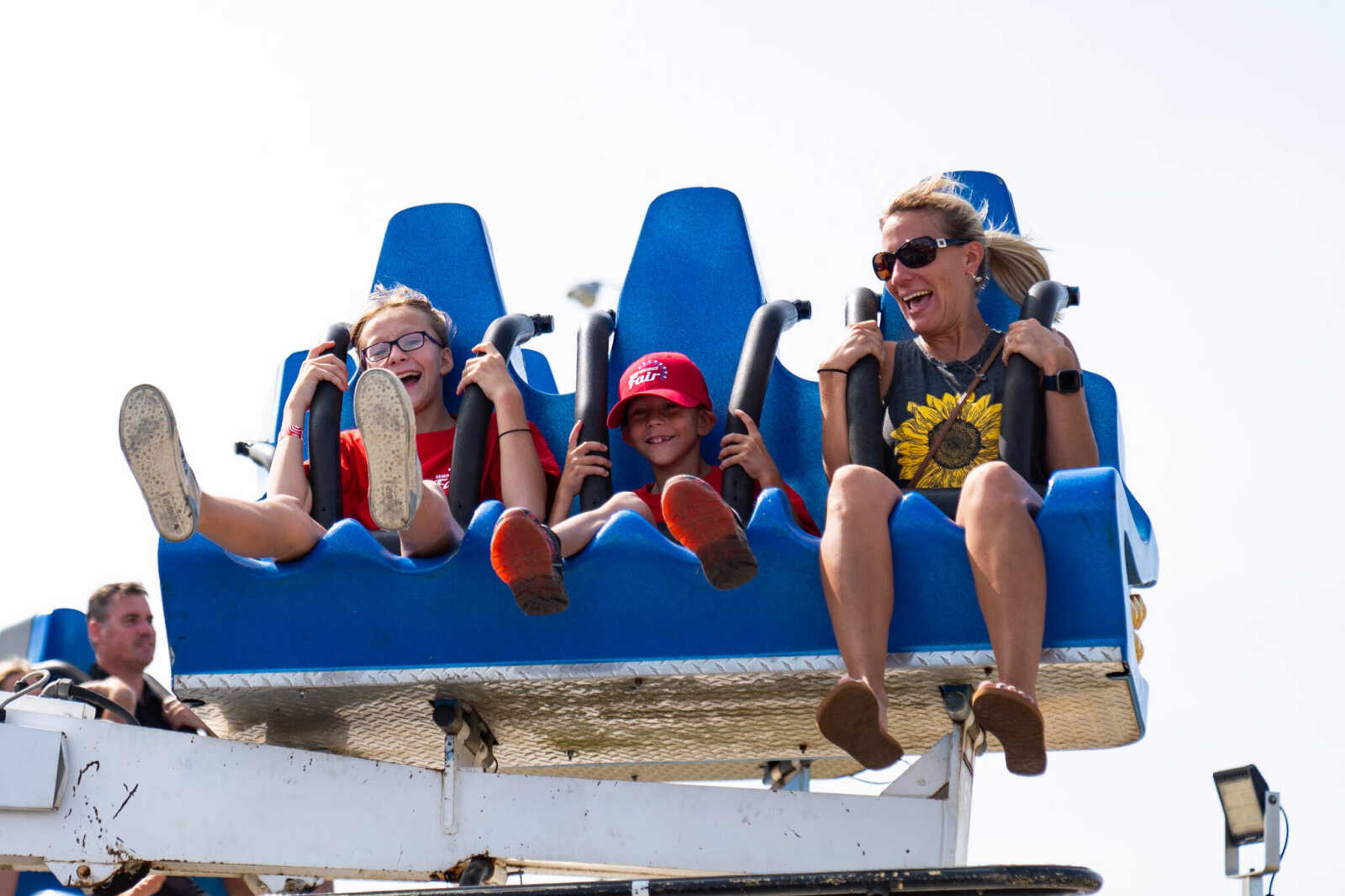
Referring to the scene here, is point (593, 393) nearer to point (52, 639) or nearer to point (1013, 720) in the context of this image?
point (1013, 720)

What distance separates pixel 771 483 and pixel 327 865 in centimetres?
149

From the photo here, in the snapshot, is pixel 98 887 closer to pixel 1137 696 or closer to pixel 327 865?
pixel 327 865

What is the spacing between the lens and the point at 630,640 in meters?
4.22

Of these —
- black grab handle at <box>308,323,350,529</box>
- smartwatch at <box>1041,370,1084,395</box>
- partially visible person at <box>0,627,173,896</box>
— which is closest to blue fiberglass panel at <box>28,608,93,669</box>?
partially visible person at <box>0,627,173,896</box>

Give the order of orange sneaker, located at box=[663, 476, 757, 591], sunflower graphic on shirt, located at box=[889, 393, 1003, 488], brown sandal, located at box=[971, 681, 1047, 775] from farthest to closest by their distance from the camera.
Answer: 1. sunflower graphic on shirt, located at box=[889, 393, 1003, 488]
2. orange sneaker, located at box=[663, 476, 757, 591]
3. brown sandal, located at box=[971, 681, 1047, 775]

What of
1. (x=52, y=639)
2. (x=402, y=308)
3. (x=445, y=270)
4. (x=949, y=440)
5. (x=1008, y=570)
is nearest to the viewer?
(x=1008, y=570)

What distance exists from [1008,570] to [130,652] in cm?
302

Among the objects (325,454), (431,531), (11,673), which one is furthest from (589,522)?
(11,673)

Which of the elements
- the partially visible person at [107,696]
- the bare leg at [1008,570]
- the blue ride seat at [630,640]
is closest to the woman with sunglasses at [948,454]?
the bare leg at [1008,570]

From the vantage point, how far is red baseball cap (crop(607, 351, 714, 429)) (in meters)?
4.95

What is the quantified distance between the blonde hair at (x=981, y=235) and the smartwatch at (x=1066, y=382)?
1.86 feet

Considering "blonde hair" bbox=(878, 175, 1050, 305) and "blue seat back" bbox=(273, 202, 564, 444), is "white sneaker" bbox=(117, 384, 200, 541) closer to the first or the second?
"blue seat back" bbox=(273, 202, 564, 444)

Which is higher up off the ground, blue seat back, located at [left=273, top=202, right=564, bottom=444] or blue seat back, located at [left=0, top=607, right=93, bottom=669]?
blue seat back, located at [left=273, top=202, right=564, bottom=444]

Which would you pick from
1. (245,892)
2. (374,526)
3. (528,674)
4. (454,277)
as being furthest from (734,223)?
(245,892)
